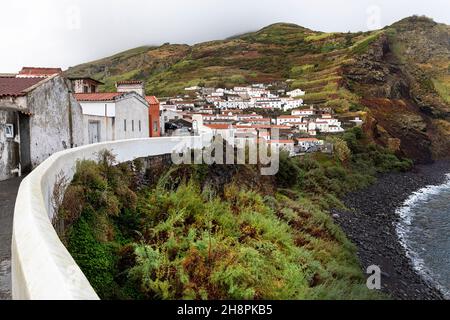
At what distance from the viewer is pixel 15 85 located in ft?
45.4

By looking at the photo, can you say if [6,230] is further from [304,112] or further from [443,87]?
[443,87]

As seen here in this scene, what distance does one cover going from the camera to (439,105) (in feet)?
278

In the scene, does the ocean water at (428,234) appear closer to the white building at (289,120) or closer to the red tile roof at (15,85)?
the red tile roof at (15,85)

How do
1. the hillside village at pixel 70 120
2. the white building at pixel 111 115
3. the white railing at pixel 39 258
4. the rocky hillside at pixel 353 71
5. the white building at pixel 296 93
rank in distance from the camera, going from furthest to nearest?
the white building at pixel 296 93
the rocky hillside at pixel 353 71
the white building at pixel 111 115
the hillside village at pixel 70 120
the white railing at pixel 39 258

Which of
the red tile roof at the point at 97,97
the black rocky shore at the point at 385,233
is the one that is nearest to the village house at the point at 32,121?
the red tile roof at the point at 97,97

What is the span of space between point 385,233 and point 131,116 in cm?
1629

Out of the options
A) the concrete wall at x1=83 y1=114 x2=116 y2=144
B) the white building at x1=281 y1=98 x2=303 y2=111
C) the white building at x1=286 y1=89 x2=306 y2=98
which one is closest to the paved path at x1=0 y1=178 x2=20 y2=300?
the concrete wall at x1=83 y1=114 x2=116 y2=144

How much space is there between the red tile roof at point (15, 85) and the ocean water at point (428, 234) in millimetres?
16716

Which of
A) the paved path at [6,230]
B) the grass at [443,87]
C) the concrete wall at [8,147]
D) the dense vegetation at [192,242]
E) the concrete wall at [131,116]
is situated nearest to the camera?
the paved path at [6,230]

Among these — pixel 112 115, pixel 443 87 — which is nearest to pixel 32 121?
pixel 112 115

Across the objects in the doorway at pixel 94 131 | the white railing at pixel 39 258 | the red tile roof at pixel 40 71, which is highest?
the red tile roof at pixel 40 71

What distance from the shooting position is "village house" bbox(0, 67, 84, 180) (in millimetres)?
11586

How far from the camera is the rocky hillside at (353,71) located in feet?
220
